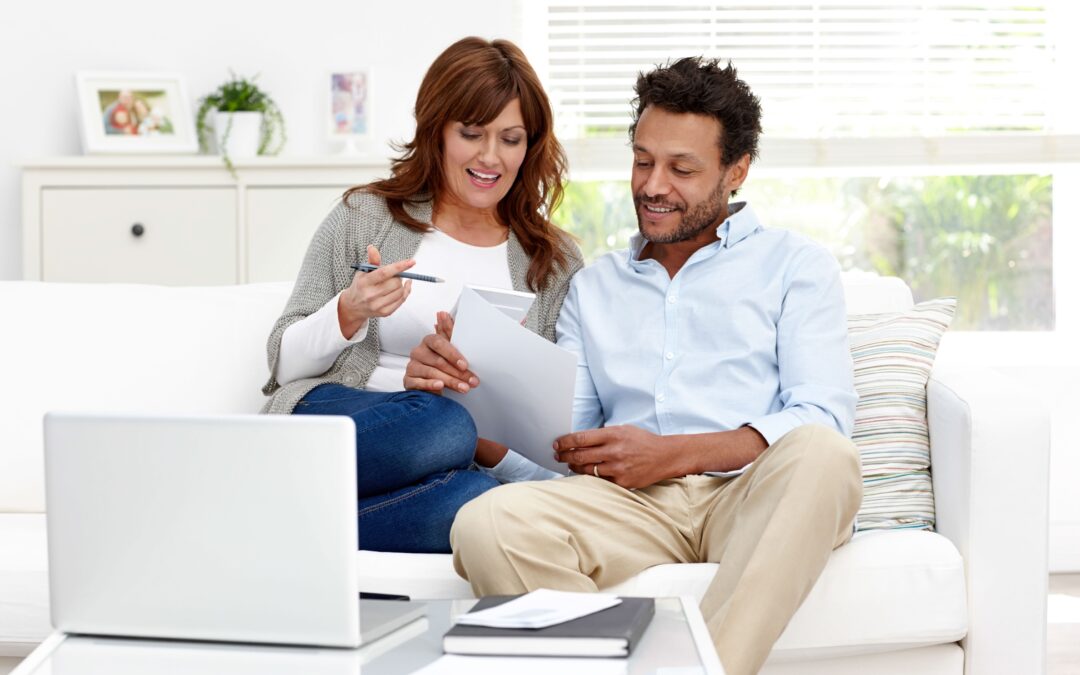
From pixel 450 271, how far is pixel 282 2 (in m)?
1.78

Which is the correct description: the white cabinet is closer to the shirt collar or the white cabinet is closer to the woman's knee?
the shirt collar

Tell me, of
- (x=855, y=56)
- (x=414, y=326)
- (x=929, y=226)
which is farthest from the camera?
(x=929, y=226)

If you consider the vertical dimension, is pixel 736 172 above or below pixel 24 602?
above

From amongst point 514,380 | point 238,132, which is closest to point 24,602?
point 514,380

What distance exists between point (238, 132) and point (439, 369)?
181 centimetres

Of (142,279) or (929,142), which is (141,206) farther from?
(929,142)

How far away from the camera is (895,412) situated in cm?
201

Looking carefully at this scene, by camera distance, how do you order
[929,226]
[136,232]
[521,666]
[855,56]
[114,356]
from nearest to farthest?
[521,666]
[114,356]
[136,232]
[855,56]
[929,226]

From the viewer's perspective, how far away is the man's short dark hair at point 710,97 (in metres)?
2.12

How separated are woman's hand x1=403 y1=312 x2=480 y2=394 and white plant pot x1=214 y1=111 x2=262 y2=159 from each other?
1.73 m

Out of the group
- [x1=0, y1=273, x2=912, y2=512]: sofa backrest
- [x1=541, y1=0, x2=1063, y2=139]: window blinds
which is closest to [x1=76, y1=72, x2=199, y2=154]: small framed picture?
[x1=541, y1=0, x2=1063, y2=139]: window blinds

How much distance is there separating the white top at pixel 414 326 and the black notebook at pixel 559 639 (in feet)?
2.80

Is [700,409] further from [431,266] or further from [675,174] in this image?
[431,266]

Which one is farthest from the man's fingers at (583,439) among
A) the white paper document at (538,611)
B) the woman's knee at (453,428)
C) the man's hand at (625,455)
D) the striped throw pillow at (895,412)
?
the white paper document at (538,611)
